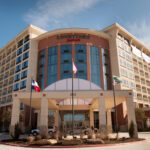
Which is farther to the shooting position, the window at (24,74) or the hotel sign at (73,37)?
the window at (24,74)

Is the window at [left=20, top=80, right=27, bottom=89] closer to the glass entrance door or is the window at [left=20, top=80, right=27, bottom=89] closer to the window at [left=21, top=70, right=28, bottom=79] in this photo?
the window at [left=21, top=70, right=28, bottom=79]

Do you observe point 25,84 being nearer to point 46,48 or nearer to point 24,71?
point 24,71

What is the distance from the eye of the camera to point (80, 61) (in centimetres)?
6041

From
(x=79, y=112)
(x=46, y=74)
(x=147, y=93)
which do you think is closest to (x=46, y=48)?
(x=46, y=74)

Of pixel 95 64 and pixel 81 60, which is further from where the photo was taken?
pixel 95 64

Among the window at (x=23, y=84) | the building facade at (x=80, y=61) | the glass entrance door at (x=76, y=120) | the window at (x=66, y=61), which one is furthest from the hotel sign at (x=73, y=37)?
the glass entrance door at (x=76, y=120)

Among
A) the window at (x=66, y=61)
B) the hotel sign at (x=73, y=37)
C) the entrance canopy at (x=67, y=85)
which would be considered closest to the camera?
the entrance canopy at (x=67, y=85)

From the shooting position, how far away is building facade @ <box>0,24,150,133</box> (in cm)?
5944

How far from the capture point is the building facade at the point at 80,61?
59438 millimetres

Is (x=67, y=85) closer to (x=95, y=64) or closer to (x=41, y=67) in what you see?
(x=95, y=64)

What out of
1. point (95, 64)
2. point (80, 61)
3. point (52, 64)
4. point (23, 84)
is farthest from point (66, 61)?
point (23, 84)

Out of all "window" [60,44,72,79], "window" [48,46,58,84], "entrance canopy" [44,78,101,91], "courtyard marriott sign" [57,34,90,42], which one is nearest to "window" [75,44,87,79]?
"window" [60,44,72,79]

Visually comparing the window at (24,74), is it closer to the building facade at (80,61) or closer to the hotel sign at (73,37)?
the building facade at (80,61)

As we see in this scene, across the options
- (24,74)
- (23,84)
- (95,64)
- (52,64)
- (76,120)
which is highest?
(52,64)
